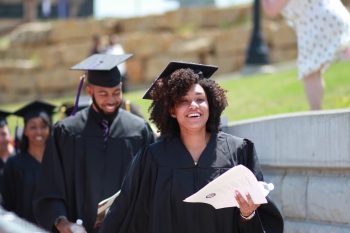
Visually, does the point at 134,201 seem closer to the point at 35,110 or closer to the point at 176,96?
the point at 176,96

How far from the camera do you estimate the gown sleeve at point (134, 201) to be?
4363mm

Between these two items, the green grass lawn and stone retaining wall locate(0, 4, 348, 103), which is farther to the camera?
stone retaining wall locate(0, 4, 348, 103)

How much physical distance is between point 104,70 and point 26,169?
1653mm

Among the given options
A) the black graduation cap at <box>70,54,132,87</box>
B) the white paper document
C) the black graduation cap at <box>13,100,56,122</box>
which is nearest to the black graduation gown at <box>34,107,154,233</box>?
the black graduation cap at <box>70,54,132,87</box>

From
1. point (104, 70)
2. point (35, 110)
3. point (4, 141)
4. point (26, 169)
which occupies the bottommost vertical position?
point (26, 169)

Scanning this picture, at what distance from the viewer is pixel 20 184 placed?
22.8 ft

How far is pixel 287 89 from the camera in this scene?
444 inches

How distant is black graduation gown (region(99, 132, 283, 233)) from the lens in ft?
14.0

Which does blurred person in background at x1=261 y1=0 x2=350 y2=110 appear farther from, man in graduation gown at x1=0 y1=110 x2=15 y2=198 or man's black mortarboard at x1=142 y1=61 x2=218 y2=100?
man in graduation gown at x1=0 y1=110 x2=15 y2=198

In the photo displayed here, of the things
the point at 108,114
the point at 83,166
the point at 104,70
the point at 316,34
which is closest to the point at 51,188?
the point at 83,166

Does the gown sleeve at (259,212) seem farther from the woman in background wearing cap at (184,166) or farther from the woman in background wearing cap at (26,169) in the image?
the woman in background wearing cap at (26,169)

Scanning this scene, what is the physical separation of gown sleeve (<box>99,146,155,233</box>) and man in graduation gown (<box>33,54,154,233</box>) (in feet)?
3.50

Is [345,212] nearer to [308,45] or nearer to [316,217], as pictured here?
[316,217]

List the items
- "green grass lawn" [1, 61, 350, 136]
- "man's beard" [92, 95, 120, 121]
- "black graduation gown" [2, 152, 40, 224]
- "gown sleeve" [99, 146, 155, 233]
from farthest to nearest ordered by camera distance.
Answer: "green grass lawn" [1, 61, 350, 136] < "black graduation gown" [2, 152, 40, 224] < "man's beard" [92, 95, 120, 121] < "gown sleeve" [99, 146, 155, 233]
